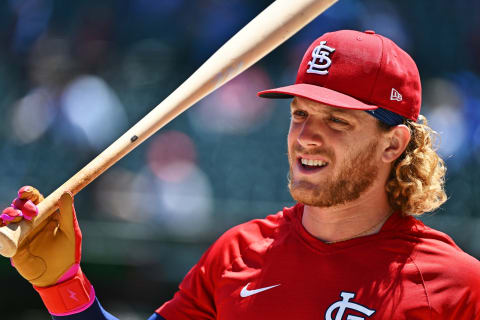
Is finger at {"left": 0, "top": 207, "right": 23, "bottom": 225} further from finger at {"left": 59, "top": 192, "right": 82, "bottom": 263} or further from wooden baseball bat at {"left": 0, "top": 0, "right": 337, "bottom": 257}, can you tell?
finger at {"left": 59, "top": 192, "right": 82, "bottom": 263}

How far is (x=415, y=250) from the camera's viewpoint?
2066 mm

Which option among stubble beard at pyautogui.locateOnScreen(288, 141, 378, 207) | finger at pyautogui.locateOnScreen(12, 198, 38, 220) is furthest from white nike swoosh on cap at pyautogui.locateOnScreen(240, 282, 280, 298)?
finger at pyautogui.locateOnScreen(12, 198, 38, 220)

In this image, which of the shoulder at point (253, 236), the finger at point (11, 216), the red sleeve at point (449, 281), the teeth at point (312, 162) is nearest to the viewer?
the red sleeve at point (449, 281)

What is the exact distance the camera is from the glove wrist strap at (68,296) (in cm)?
217

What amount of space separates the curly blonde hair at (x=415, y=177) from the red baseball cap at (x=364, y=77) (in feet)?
0.37

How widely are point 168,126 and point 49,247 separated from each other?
13.9ft

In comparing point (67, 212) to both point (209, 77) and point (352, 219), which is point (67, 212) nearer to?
point (209, 77)

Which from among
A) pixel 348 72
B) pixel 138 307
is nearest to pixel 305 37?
pixel 138 307

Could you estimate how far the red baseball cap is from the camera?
2.12 m

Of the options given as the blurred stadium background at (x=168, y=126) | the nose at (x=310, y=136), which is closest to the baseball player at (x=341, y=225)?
the nose at (x=310, y=136)

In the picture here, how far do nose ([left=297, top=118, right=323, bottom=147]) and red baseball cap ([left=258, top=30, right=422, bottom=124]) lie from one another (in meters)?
0.11

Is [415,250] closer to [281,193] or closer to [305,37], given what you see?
[281,193]

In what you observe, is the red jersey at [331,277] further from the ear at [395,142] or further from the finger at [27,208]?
the finger at [27,208]

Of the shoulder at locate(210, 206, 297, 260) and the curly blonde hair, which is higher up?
the curly blonde hair
